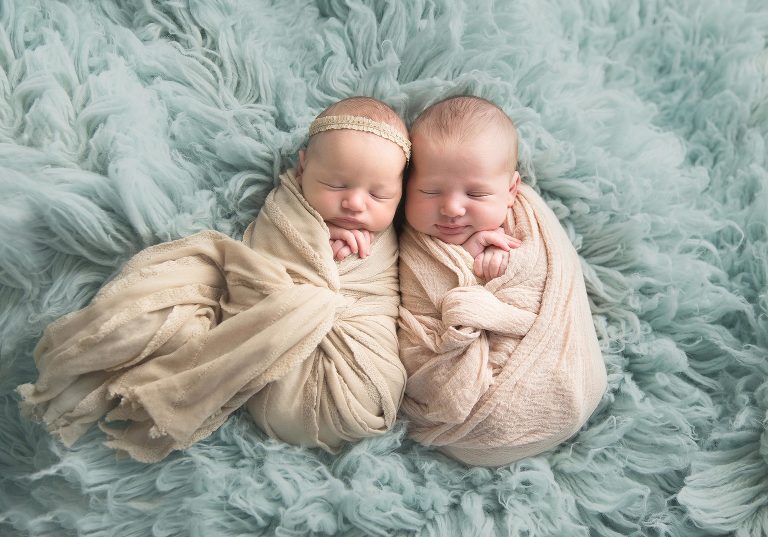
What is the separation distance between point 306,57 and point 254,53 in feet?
0.34

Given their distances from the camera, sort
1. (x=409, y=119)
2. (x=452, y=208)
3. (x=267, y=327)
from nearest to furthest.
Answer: (x=267, y=327)
(x=452, y=208)
(x=409, y=119)

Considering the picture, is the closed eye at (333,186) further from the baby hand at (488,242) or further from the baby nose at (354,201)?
the baby hand at (488,242)

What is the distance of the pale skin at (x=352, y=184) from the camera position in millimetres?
1141

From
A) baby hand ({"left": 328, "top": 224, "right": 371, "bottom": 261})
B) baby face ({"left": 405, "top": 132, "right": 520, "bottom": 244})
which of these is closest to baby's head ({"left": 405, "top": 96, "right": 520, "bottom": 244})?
baby face ({"left": 405, "top": 132, "right": 520, "bottom": 244})

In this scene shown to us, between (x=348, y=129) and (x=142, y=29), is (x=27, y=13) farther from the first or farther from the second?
(x=348, y=129)

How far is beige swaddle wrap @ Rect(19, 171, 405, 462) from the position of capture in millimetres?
1043

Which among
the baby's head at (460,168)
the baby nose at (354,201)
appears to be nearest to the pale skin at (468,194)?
the baby's head at (460,168)

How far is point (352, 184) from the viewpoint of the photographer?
115cm

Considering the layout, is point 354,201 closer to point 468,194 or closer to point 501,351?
point 468,194

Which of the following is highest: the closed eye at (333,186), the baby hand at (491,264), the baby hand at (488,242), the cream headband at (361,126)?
A: the cream headband at (361,126)

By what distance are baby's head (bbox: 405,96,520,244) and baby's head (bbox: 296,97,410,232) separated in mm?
38

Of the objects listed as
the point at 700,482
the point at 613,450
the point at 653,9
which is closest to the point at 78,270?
the point at 613,450

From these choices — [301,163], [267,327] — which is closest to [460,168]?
[301,163]

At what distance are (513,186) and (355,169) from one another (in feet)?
0.95
